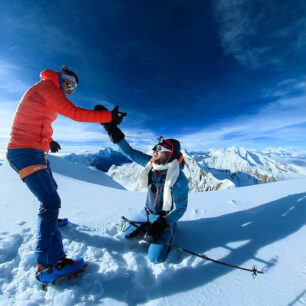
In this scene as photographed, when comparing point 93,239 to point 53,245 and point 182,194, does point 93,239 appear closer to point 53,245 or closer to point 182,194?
point 53,245

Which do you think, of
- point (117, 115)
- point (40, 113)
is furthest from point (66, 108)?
point (117, 115)

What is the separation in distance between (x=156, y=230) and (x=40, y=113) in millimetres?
2563

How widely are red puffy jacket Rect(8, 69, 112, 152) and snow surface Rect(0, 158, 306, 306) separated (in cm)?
166

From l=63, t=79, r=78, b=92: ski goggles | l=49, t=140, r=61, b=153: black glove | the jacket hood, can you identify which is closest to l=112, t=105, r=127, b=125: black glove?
l=63, t=79, r=78, b=92: ski goggles

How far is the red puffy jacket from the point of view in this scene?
2031mm

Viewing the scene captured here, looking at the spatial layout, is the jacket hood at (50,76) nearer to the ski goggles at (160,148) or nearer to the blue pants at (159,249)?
the ski goggles at (160,148)

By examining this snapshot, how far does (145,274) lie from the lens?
2.03m

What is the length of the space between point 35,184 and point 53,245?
86 cm

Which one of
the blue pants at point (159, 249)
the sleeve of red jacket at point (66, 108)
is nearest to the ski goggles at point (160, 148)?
the sleeve of red jacket at point (66, 108)

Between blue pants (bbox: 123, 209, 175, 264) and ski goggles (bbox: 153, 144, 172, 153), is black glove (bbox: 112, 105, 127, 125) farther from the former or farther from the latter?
blue pants (bbox: 123, 209, 175, 264)

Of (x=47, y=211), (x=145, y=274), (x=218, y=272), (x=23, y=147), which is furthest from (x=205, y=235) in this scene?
(x=23, y=147)

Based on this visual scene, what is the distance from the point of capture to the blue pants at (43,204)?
1958 millimetres

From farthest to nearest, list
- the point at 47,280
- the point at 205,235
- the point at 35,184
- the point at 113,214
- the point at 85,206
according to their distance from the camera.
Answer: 1. the point at 85,206
2. the point at 113,214
3. the point at 205,235
4. the point at 35,184
5. the point at 47,280

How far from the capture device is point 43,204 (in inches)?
80.0
